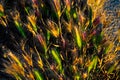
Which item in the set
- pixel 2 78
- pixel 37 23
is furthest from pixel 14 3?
pixel 2 78

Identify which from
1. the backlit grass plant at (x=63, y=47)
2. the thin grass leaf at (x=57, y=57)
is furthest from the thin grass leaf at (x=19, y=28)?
the thin grass leaf at (x=57, y=57)

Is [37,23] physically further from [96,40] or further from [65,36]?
[96,40]

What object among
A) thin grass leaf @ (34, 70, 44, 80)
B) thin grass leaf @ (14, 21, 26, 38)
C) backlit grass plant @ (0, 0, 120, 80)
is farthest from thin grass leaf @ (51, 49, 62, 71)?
thin grass leaf @ (14, 21, 26, 38)

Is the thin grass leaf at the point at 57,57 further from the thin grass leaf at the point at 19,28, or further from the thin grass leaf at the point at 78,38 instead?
the thin grass leaf at the point at 19,28

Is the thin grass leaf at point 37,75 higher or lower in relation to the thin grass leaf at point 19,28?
lower

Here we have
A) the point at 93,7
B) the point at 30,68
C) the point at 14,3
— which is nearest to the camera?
the point at 30,68

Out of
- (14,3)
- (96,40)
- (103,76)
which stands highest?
(14,3)

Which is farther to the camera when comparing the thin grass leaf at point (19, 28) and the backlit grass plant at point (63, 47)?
the thin grass leaf at point (19, 28)

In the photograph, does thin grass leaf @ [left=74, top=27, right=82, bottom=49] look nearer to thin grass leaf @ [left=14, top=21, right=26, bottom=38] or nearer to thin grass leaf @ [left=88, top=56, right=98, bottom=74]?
thin grass leaf @ [left=88, top=56, right=98, bottom=74]
